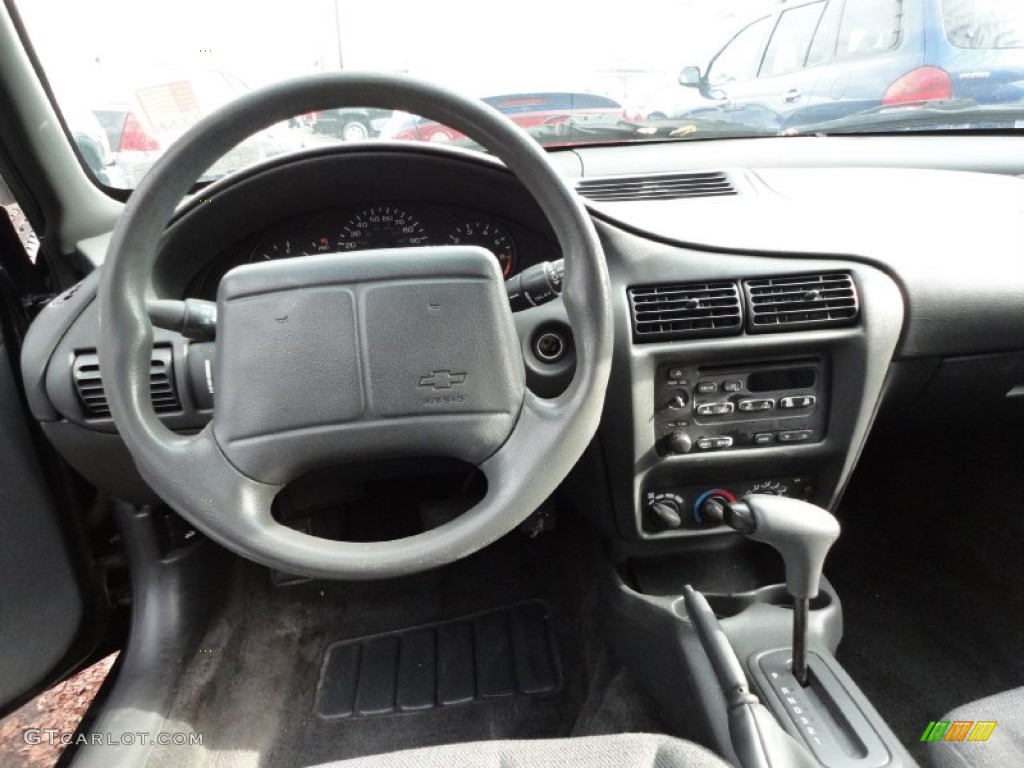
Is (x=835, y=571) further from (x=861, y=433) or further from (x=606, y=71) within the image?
(x=606, y=71)

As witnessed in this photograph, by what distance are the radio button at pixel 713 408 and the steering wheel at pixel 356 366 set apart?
0.45 metres

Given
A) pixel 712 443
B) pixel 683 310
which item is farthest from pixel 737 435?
pixel 683 310

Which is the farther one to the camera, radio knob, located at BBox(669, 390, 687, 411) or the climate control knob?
the climate control knob

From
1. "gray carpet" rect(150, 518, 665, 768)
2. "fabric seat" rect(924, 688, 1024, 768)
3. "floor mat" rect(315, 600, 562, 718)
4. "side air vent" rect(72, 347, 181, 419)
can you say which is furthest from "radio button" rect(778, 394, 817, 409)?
"side air vent" rect(72, 347, 181, 419)

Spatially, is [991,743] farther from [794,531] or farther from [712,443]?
[712,443]

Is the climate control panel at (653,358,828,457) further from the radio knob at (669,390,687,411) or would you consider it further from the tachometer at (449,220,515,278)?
the tachometer at (449,220,515,278)

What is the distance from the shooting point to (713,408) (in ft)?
4.40

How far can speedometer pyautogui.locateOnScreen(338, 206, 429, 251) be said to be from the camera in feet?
4.58

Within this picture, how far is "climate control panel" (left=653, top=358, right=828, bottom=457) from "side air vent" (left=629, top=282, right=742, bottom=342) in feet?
0.23

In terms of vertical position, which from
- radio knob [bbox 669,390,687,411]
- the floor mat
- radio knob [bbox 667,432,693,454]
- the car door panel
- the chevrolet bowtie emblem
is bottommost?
the floor mat

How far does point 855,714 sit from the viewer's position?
118 cm

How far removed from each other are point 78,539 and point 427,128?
110 cm

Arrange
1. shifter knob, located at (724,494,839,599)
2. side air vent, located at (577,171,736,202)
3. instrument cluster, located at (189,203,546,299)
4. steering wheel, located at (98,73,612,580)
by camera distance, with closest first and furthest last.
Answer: steering wheel, located at (98,73,612,580), shifter knob, located at (724,494,839,599), instrument cluster, located at (189,203,546,299), side air vent, located at (577,171,736,202)

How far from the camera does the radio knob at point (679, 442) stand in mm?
1331
